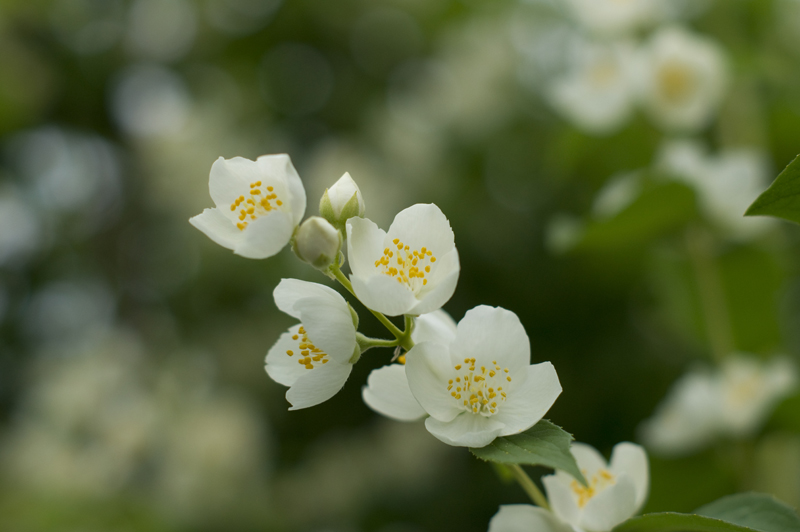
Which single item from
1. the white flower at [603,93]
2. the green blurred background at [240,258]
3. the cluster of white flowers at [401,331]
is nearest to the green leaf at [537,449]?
the cluster of white flowers at [401,331]

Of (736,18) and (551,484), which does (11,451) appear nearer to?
(551,484)

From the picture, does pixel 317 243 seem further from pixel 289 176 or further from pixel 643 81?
pixel 643 81

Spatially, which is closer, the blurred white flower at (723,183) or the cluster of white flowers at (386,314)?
the cluster of white flowers at (386,314)

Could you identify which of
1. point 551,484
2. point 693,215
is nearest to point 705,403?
point 693,215

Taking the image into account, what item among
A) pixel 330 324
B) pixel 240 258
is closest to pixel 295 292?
pixel 330 324

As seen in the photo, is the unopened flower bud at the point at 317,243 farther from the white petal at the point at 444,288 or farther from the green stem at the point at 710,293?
the green stem at the point at 710,293

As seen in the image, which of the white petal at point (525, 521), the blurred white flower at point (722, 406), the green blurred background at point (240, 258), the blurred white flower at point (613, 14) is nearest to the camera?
the white petal at point (525, 521)
